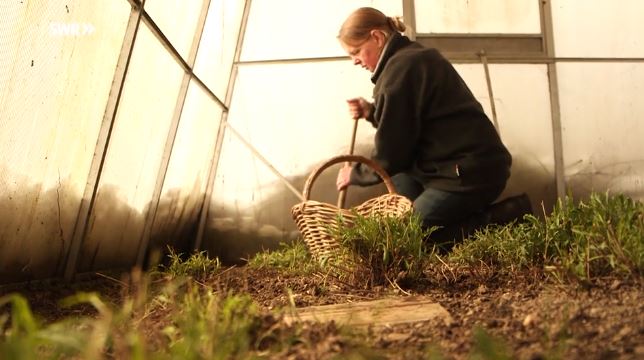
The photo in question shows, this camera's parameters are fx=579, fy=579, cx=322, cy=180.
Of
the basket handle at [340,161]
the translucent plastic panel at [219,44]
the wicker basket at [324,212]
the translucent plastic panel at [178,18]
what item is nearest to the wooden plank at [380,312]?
the wicker basket at [324,212]

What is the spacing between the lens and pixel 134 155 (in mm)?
2975

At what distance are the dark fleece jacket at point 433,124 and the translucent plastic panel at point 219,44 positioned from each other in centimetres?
119

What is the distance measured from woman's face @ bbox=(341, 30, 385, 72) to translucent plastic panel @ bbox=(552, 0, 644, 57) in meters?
1.67

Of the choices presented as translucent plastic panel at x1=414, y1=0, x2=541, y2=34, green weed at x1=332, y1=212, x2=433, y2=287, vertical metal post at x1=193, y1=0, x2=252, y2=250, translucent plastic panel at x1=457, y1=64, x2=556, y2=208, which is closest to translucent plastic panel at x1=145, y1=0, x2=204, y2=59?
vertical metal post at x1=193, y1=0, x2=252, y2=250

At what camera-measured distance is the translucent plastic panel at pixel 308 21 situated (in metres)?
4.34

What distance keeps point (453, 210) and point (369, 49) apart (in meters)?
1.07

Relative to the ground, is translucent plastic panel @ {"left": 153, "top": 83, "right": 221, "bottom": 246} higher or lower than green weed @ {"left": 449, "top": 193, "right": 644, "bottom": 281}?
higher

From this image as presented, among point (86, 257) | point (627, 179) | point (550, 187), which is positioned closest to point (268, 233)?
point (86, 257)

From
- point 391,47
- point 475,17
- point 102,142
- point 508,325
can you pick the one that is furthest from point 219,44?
point 508,325

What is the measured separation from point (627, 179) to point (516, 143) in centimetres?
82

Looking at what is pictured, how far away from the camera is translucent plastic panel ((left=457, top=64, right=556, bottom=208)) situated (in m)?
4.24

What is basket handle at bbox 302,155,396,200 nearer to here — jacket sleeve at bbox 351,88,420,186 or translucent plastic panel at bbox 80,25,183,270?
jacket sleeve at bbox 351,88,420,186

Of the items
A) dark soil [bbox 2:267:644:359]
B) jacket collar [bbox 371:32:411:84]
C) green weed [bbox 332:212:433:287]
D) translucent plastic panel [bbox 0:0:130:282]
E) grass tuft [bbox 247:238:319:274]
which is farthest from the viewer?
jacket collar [bbox 371:32:411:84]

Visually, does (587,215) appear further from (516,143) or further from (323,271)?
(516,143)
